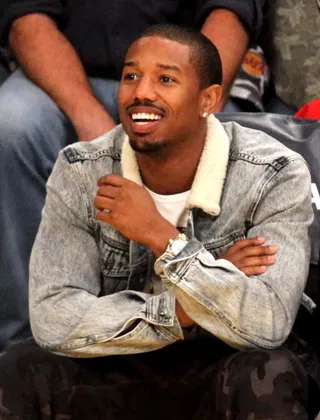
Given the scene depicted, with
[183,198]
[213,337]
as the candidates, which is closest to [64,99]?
[183,198]

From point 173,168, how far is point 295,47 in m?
0.69

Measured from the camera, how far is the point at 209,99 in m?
1.47

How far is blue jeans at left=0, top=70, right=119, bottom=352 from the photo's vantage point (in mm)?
1753

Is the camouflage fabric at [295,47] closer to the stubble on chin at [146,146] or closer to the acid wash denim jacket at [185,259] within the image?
the acid wash denim jacket at [185,259]

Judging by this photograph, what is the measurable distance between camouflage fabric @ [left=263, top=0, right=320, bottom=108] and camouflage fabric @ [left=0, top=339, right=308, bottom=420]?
785mm

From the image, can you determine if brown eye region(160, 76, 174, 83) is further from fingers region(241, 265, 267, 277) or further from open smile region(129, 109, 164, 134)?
fingers region(241, 265, 267, 277)

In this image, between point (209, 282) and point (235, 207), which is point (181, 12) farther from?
point (209, 282)

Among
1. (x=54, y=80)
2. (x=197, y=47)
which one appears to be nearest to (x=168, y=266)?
(x=197, y=47)

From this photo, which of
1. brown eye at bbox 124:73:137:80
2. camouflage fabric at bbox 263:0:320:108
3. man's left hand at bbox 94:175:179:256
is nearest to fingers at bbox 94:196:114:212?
man's left hand at bbox 94:175:179:256

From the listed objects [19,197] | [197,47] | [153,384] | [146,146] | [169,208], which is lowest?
[153,384]

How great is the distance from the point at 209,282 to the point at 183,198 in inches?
9.3

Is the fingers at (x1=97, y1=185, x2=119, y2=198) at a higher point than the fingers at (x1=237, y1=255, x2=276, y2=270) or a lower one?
higher

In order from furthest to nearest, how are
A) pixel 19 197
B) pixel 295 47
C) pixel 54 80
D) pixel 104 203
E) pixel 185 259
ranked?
pixel 295 47 → pixel 54 80 → pixel 19 197 → pixel 104 203 → pixel 185 259

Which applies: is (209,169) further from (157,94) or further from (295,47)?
(295,47)
